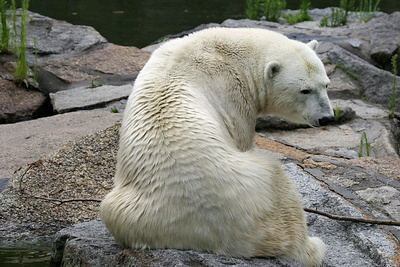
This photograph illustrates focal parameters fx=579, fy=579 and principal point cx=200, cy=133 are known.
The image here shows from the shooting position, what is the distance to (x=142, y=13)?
1201 centimetres

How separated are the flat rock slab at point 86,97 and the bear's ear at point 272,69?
3303mm

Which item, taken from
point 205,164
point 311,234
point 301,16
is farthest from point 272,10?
point 205,164

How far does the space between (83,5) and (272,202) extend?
444 inches

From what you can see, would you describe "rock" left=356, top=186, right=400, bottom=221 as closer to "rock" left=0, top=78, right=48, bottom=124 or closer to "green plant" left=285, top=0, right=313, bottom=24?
"rock" left=0, top=78, right=48, bottom=124

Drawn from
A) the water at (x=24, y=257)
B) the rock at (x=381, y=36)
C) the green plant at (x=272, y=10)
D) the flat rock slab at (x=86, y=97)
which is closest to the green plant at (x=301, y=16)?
the green plant at (x=272, y=10)

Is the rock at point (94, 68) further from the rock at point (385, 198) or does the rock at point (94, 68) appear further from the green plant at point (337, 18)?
the rock at point (385, 198)

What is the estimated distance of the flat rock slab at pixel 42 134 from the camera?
4559mm

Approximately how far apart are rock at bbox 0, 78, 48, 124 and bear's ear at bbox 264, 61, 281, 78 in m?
3.71

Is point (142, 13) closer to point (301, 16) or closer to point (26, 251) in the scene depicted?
point (301, 16)

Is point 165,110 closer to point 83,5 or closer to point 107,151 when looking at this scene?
point 107,151

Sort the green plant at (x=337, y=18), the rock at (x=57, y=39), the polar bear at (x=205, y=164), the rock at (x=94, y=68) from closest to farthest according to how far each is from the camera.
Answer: the polar bear at (x=205, y=164)
the rock at (x=94, y=68)
the rock at (x=57, y=39)
the green plant at (x=337, y=18)

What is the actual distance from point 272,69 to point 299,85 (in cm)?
18

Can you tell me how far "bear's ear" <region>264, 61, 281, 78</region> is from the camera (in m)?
2.93

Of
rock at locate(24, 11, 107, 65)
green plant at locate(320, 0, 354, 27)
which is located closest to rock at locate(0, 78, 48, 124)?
rock at locate(24, 11, 107, 65)
